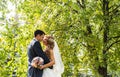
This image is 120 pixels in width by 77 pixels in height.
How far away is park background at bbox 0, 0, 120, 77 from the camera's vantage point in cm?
1101

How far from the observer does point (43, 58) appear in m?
6.61

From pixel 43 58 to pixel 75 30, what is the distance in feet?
14.8

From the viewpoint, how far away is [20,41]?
1198 cm

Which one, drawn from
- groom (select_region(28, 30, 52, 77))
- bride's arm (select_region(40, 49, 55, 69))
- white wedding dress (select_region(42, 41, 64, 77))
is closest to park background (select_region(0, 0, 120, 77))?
white wedding dress (select_region(42, 41, 64, 77))

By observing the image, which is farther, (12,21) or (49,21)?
(12,21)

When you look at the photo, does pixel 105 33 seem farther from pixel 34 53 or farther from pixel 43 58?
pixel 34 53

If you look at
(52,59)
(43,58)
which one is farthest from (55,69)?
(43,58)

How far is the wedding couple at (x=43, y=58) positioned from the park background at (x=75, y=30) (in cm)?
360

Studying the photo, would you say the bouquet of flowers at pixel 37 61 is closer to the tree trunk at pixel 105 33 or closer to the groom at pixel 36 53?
the groom at pixel 36 53

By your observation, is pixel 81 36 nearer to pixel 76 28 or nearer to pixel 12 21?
pixel 76 28

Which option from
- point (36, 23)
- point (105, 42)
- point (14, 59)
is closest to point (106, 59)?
point (105, 42)

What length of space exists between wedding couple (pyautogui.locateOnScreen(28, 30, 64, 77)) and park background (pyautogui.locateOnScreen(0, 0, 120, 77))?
3.60m

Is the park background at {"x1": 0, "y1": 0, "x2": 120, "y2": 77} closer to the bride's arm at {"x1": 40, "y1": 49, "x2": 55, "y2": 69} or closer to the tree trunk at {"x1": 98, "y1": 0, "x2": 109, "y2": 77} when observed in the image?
the tree trunk at {"x1": 98, "y1": 0, "x2": 109, "y2": 77}

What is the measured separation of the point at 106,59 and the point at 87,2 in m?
2.03
